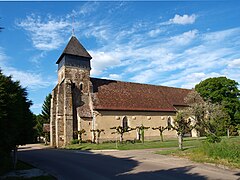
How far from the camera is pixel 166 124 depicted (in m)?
38.0

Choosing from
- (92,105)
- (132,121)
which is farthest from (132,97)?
(92,105)

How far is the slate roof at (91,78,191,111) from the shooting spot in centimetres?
3440

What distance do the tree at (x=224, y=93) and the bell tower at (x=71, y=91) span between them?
976 inches

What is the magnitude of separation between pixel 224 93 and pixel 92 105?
93.3 feet

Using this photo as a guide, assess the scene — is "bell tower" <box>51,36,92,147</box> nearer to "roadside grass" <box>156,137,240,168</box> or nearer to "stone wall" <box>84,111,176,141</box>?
"stone wall" <box>84,111,176,141</box>

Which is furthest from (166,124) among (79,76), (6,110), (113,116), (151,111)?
(6,110)

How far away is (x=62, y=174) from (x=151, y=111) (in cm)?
2623

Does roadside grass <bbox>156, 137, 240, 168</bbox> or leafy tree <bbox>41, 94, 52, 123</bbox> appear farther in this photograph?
leafy tree <bbox>41, 94, 52, 123</bbox>

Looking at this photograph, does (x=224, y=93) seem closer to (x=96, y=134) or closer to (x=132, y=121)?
(x=132, y=121)

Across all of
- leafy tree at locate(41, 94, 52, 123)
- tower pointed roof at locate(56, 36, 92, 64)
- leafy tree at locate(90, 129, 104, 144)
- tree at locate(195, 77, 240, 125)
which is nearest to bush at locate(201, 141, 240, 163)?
leafy tree at locate(90, 129, 104, 144)

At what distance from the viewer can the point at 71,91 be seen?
1303 inches

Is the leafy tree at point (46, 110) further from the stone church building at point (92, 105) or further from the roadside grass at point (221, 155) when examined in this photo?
the roadside grass at point (221, 155)

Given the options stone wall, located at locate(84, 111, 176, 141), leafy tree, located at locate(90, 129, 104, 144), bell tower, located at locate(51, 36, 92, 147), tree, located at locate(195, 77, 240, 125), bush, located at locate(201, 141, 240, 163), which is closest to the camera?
bush, located at locate(201, 141, 240, 163)

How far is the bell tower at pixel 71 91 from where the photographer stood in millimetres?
31906
